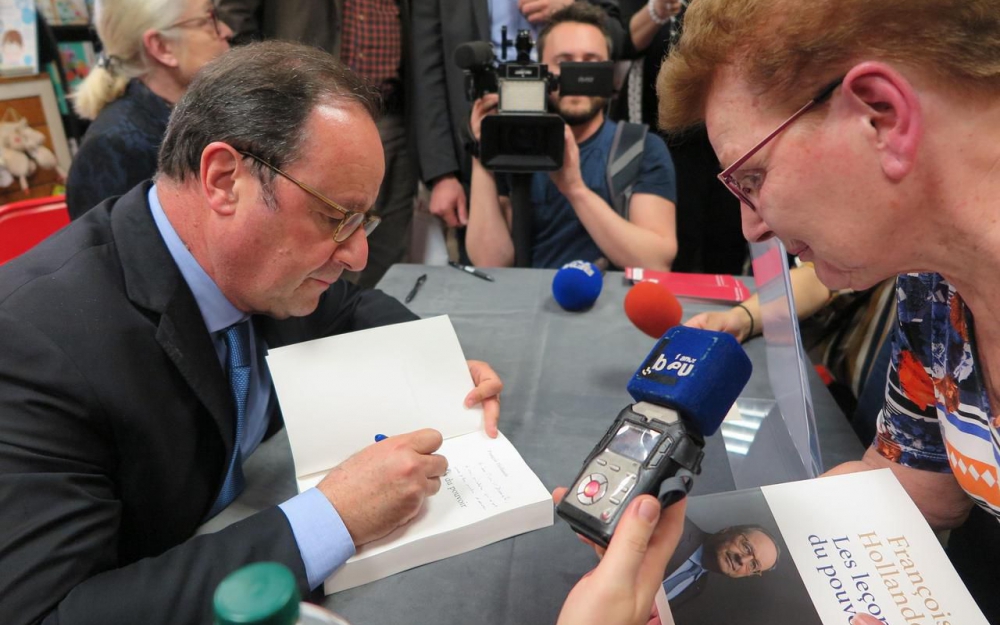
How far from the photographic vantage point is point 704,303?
151 cm

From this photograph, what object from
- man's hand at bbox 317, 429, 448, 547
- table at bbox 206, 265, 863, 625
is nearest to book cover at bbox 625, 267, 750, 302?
table at bbox 206, 265, 863, 625

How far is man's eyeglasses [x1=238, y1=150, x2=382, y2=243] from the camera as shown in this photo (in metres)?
0.87

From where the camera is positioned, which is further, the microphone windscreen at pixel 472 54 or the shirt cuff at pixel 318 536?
the microphone windscreen at pixel 472 54

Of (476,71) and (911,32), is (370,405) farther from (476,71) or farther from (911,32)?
(476,71)

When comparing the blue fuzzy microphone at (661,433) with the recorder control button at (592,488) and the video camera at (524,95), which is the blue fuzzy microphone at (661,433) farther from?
the video camera at (524,95)

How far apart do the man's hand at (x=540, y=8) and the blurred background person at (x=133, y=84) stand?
935mm

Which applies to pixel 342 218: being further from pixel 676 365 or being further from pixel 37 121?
pixel 37 121

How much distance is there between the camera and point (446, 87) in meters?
2.34

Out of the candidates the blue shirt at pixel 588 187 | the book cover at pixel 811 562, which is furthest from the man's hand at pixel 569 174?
the book cover at pixel 811 562

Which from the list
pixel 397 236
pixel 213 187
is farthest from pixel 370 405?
pixel 397 236

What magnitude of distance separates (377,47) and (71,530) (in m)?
1.98

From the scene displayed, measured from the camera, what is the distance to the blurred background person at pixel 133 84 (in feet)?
5.46

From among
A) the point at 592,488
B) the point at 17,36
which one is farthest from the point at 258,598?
the point at 17,36

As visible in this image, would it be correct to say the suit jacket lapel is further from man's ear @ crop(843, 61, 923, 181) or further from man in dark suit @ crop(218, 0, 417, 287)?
man in dark suit @ crop(218, 0, 417, 287)
